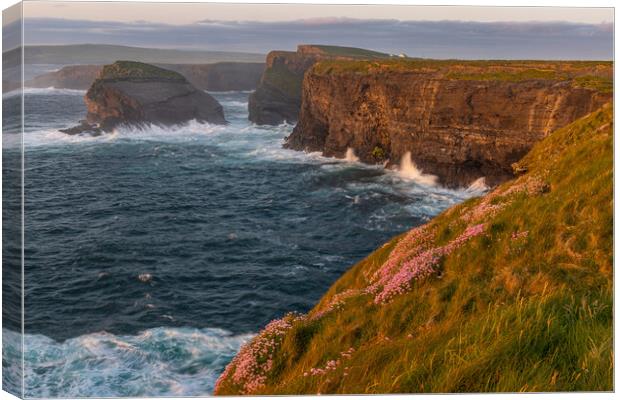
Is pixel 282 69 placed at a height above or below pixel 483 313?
above

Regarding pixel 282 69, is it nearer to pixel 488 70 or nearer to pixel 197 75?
pixel 197 75

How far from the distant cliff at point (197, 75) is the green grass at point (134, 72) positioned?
0.37 meters

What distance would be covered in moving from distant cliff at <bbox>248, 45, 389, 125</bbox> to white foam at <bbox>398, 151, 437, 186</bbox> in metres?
8.13

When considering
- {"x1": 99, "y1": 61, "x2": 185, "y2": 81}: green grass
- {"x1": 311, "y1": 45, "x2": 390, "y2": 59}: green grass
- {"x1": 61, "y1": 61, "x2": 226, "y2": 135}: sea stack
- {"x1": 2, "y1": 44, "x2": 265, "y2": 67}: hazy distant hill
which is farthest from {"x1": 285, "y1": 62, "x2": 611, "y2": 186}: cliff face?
{"x1": 2, "y1": 44, "x2": 265, "y2": 67}: hazy distant hill

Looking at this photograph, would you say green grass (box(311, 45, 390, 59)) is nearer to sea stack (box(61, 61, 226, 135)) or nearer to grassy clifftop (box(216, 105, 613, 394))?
sea stack (box(61, 61, 226, 135))

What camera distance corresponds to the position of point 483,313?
10.6 meters

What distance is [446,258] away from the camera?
12.8 m

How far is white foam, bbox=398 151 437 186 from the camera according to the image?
124ft

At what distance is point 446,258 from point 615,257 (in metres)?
2.80

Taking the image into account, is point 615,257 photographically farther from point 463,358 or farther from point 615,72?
point 615,72

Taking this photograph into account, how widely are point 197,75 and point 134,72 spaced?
192 inches

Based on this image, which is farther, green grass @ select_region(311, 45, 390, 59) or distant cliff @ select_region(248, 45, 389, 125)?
distant cliff @ select_region(248, 45, 389, 125)

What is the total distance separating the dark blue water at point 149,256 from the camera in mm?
15898

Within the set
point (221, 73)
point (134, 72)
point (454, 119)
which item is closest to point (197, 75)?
point (221, 73)
